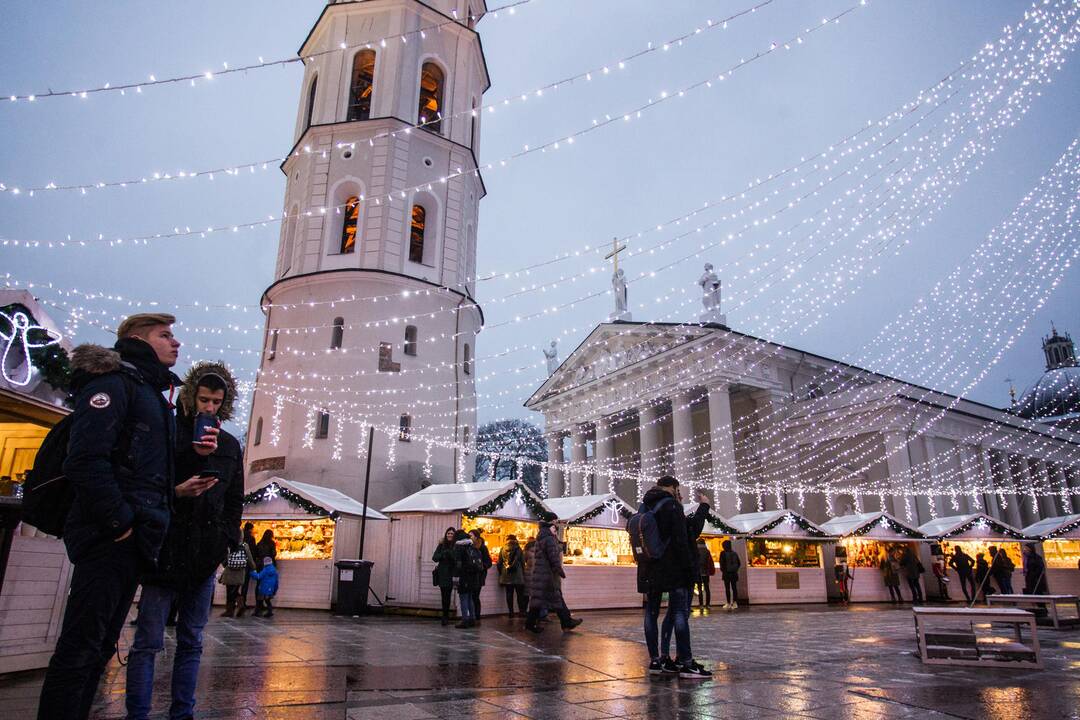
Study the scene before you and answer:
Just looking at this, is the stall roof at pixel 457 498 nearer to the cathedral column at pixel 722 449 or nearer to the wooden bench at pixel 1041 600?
the wooden bench at pixel 1041 600

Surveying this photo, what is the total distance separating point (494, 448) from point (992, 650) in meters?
43.5

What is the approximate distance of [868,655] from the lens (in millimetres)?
7859

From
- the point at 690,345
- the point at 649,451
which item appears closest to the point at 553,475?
the point at 649,451

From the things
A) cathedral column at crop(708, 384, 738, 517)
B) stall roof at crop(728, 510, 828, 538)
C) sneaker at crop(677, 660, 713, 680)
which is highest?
cathedral column at crop(708, 384, 738, 517)

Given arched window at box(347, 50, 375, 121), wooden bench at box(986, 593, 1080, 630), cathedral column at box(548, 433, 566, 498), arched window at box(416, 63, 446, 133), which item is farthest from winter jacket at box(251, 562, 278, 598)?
cathedral column at box(548, 433, 566, 498)

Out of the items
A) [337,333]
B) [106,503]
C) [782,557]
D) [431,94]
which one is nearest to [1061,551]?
[782,557]

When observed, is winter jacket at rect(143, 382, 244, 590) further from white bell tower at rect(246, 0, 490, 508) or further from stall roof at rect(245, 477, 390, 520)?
white bell tower at rect(246, 0, 490, 508)

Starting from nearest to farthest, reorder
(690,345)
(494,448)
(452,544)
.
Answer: (452,544)
(690,345)
(494,448)

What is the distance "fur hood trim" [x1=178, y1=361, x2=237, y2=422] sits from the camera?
383 cm

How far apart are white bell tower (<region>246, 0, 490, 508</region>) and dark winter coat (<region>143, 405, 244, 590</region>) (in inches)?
754

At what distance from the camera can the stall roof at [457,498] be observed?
50.4 feet

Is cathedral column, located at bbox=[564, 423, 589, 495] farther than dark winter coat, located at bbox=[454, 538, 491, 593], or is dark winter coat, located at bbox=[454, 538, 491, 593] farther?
cathedral column, located at bbox=[564, 423, 589, 495]

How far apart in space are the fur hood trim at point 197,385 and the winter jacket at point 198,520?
19 millimetres

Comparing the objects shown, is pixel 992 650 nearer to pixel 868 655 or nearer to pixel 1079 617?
pixel 868 655
